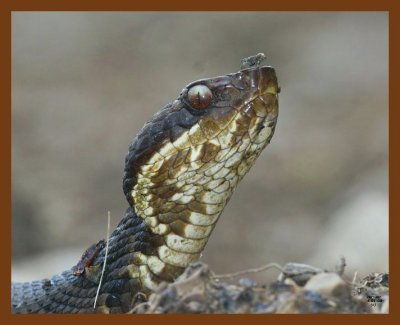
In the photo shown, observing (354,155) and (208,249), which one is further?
(354,155)

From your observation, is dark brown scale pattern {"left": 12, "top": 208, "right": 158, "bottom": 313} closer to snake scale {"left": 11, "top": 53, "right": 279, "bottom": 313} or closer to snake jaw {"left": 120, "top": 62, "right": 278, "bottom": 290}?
snake scale {"left": 11, "top": 53, "right": 279, "bottom": 313}

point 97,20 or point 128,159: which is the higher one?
point 97,20

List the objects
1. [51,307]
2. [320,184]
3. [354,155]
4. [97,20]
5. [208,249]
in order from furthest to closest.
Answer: [97,20] → [354,155] → [320,184] → [208,249] → [51,307]

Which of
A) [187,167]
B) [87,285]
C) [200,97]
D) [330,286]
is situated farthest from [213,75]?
[330,286]

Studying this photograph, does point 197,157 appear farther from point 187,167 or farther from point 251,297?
point 251,297

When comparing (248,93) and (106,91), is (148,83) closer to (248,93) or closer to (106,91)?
(106,91)

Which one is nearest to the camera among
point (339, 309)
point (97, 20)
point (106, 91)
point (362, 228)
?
point (339, 309)

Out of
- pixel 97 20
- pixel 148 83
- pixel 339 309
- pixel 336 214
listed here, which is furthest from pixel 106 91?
pixel 339 309
